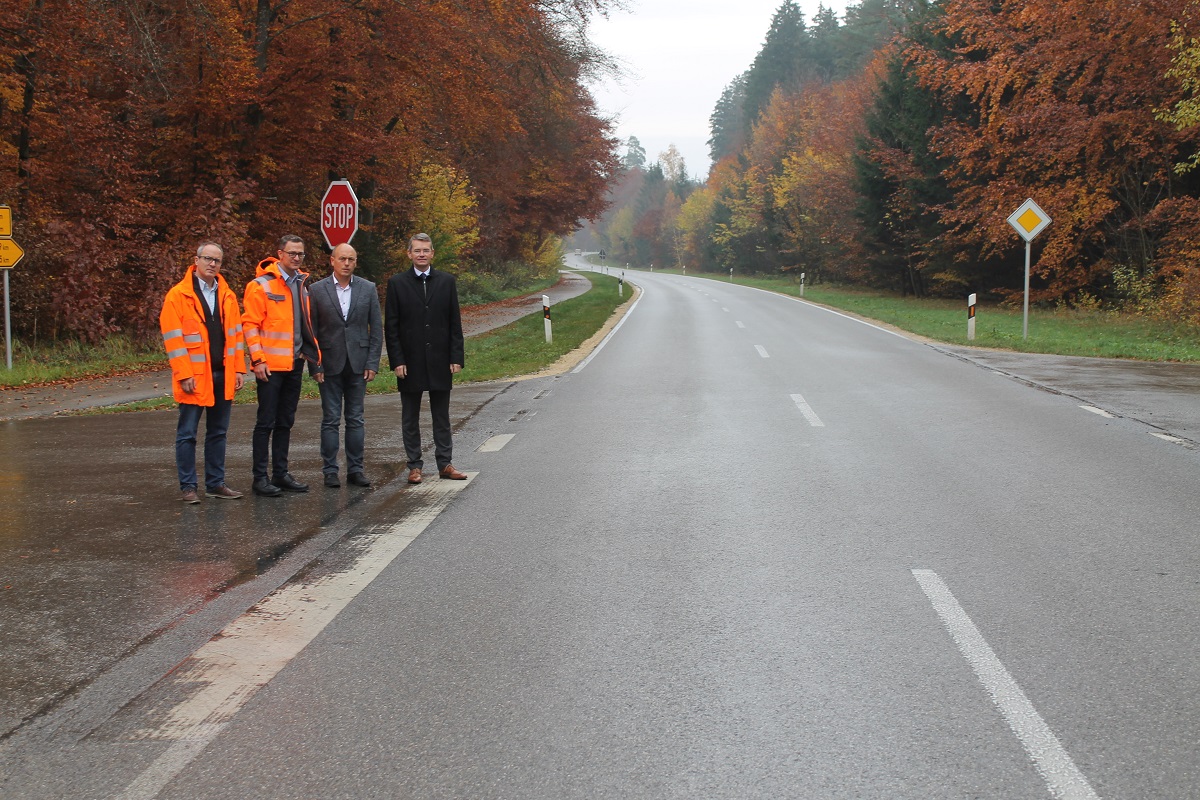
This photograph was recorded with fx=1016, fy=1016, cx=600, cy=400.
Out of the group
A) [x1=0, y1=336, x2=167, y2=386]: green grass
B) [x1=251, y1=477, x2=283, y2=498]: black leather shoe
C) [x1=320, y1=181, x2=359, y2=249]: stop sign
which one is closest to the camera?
[x1=251, y1=477, x2=283, y2=498]: black leather shoe

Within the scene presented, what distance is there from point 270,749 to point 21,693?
1223 mm

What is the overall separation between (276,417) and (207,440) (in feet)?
1.83

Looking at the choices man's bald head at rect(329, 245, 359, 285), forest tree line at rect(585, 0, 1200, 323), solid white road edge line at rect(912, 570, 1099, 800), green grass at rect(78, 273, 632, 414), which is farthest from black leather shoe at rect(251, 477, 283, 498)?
forest tree line at rect(585, 0, 1200, 323)

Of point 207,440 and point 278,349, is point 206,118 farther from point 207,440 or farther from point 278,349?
point 207,440

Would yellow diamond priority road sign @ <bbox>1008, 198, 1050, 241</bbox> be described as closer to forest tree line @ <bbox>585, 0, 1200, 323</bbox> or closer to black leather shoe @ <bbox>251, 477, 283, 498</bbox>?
forest tree line @ <bbox>585, 0, 1200, 323</bbox>

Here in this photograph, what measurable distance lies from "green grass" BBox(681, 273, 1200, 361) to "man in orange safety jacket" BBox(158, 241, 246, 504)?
1655cm

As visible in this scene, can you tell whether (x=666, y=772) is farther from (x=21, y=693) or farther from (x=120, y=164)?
(x=120, y=164)

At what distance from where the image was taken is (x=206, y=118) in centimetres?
2166

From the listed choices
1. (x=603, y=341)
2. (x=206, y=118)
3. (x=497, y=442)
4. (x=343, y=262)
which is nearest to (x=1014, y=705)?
(x=343, y=262)

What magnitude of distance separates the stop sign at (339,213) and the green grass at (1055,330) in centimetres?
1274

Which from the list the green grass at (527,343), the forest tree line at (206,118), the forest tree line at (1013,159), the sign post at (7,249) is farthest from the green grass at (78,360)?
the forest tree line at (1013,159)

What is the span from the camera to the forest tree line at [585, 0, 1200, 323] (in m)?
26.3

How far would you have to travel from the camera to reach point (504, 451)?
31.5 feet

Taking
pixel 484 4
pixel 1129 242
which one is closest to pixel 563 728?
pixel 484 4
